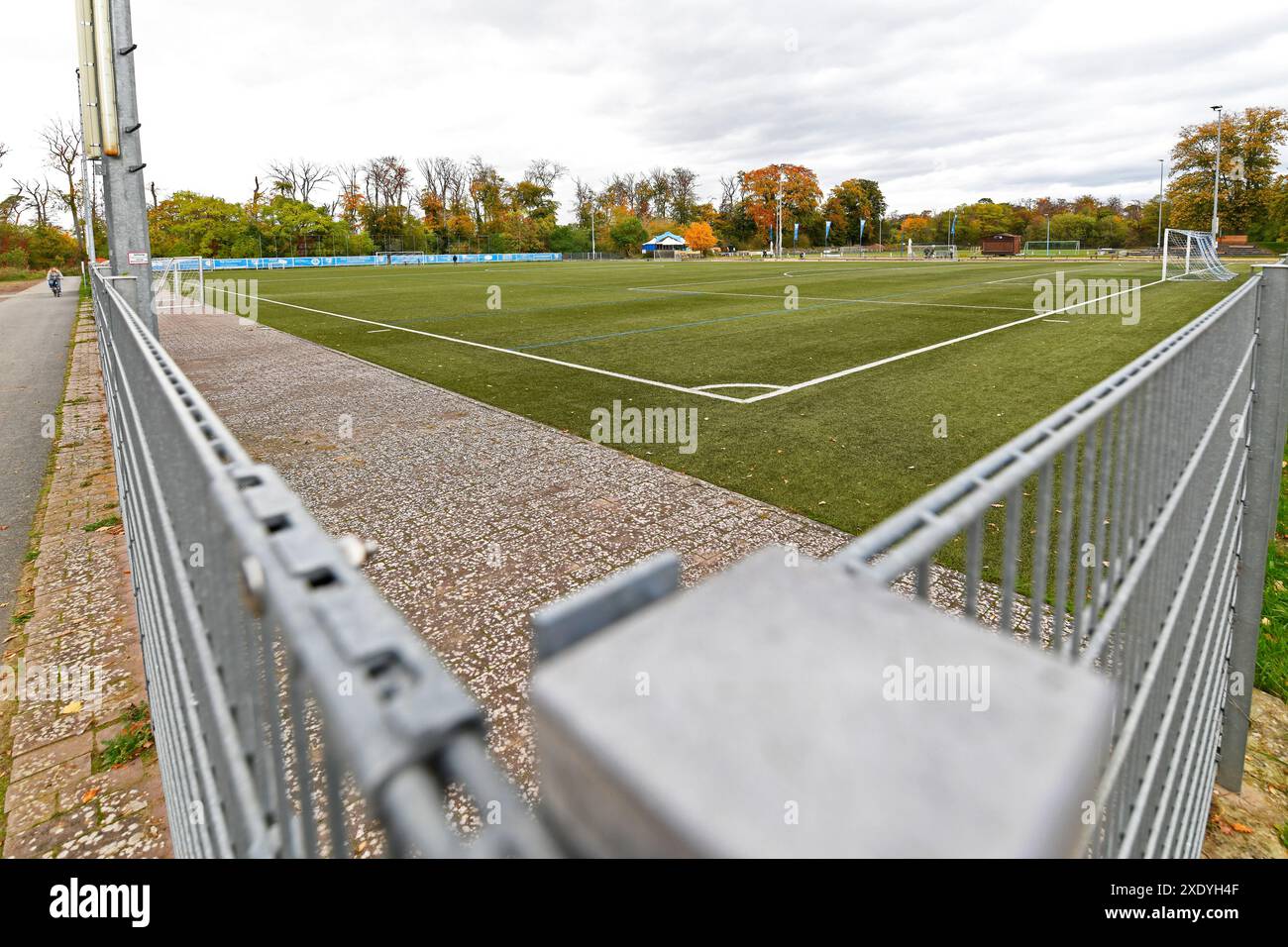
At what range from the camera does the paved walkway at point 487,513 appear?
462 cm

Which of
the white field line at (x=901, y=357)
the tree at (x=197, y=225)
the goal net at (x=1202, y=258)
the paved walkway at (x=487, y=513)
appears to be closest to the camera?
the paved walkway at (x=487, y=513)

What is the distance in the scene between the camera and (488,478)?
734 centimetres

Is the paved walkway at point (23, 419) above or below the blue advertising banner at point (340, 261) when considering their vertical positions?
below

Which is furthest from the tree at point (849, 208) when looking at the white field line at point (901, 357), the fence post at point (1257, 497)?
the fence post at point (1257, 497)

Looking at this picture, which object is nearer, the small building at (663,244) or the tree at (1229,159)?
the tree at (1229,159)

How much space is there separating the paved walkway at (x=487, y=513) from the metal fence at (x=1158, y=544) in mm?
1799

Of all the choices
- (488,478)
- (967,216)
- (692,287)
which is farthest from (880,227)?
(488,478)

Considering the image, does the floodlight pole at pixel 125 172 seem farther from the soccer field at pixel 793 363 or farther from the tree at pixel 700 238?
the tree at pixel 700 238

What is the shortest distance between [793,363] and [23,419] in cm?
1112

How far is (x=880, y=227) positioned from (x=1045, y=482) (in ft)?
430

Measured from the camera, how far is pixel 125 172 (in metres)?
7.74

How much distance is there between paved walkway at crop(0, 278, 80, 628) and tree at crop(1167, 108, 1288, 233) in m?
80.4

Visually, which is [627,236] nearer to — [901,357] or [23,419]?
[901,357]
